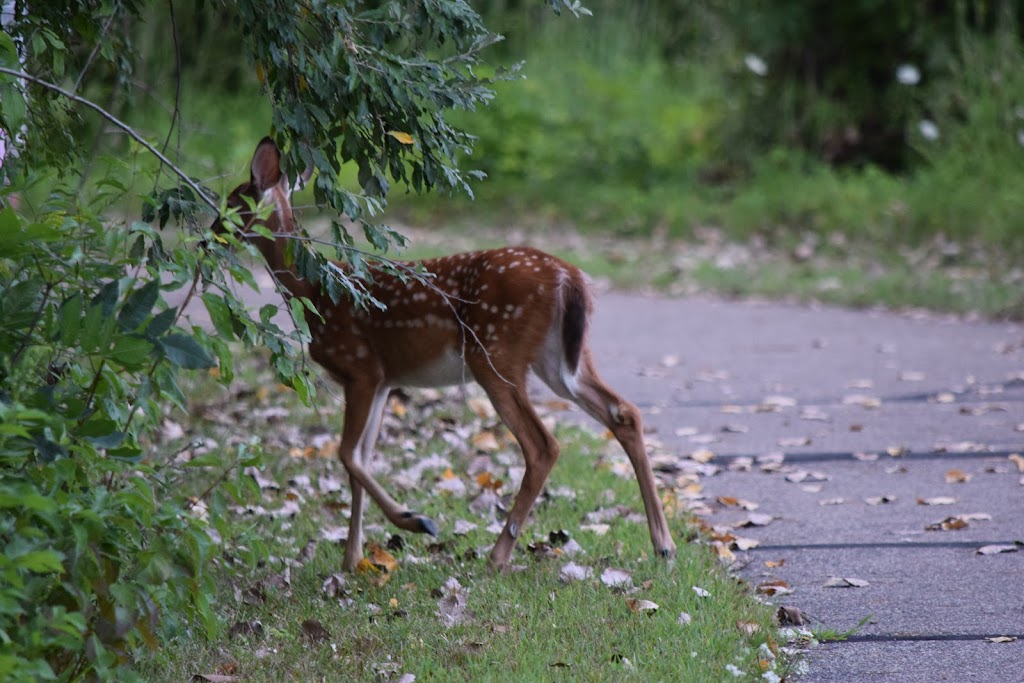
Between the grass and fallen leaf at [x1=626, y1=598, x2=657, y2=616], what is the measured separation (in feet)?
0.08

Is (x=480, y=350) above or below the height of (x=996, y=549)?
above

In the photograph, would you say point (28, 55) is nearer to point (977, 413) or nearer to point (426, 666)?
point (426, 666)

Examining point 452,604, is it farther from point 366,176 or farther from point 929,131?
point 929,131

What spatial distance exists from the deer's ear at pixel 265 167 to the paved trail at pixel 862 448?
2.39m

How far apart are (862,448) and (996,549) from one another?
1674mm

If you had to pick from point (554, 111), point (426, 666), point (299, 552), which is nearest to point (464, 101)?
point (426, 666)

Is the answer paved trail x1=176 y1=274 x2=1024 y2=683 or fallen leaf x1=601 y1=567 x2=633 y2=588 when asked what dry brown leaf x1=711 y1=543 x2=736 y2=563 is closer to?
paved trail x1=176 y1=274 x2=1024 y2=683

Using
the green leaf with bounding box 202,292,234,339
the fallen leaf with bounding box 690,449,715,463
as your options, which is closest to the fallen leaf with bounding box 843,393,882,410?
the fallen leaf with bounding box 690,449,715,463

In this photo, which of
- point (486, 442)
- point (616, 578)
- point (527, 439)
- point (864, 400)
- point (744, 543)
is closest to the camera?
point (616, 578)

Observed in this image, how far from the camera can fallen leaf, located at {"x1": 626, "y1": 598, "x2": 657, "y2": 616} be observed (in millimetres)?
4332

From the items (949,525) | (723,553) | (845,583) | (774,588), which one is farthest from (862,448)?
(774,588)

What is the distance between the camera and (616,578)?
466 centimetres

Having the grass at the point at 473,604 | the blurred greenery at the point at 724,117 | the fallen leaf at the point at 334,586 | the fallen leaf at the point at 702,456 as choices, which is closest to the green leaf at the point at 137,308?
the grass at the point at 473,604

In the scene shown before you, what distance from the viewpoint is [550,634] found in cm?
416
